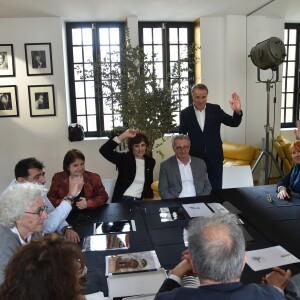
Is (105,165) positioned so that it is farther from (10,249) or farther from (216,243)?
(216,243)

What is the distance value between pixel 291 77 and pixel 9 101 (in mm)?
3965

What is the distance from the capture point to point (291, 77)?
14.0 feet

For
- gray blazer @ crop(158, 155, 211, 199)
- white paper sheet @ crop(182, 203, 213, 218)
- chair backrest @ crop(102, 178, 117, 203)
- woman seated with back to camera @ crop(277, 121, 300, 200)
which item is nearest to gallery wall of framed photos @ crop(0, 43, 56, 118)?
chair backrest @ crop(102, 178, 117, 203)

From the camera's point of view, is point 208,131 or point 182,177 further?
point 208,131

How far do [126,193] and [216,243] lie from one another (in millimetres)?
2029

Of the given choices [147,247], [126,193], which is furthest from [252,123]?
[147,247]

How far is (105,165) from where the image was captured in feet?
18.3

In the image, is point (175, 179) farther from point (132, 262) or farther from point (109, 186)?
point (132, 262)

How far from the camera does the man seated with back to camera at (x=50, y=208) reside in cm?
Answer: 211

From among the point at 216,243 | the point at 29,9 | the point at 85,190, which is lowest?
the point at 85,190

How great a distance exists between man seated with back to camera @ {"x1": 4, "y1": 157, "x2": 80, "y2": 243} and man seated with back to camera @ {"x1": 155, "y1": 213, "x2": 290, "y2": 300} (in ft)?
3.36

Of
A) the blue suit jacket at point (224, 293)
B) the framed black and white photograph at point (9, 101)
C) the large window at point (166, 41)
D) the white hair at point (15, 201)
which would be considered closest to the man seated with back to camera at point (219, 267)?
the blue suit jacket at point (224, 293)

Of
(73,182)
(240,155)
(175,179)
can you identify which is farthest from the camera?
(240,155)

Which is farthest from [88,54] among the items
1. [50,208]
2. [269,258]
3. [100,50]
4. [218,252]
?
[218,252]
